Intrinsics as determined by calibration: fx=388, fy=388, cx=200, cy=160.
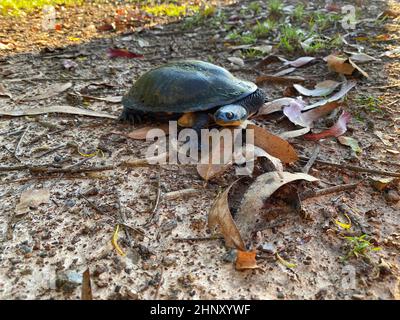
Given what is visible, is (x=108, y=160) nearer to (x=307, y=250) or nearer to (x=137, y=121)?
(x=137, y=121)

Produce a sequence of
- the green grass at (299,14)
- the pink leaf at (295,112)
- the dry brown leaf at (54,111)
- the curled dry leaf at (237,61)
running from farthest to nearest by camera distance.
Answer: the green grass at (299,14)
the curled dry leaf at (237,61)
the dry brown leaf at (54,111)
the pink leaf at (295,112)

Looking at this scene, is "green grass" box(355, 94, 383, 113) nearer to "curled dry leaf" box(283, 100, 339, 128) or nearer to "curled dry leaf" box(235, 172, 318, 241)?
"curled dry leaf" box(283, 100, 339, 128)

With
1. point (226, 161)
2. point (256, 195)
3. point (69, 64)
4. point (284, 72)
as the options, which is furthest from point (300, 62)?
point (69, 64)

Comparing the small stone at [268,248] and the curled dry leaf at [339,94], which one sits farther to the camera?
the curled dry leaf at [339,94]

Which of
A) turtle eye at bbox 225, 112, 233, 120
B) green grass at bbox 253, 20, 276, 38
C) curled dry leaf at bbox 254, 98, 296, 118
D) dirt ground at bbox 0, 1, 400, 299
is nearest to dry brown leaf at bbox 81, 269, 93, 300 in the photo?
dirt ground at bbox 0, 1, 400, 299


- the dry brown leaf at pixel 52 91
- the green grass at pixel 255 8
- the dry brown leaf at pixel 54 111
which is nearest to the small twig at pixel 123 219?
the dry brown leaf at pixel 54 111

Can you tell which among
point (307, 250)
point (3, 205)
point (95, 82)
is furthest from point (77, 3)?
point (307, 250)

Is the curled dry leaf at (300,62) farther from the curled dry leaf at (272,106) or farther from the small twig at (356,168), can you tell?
the small twig at (356,168)
